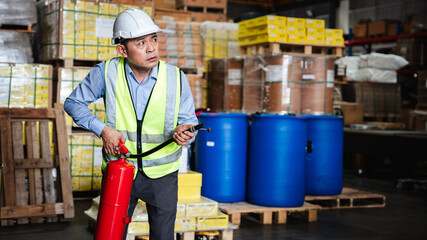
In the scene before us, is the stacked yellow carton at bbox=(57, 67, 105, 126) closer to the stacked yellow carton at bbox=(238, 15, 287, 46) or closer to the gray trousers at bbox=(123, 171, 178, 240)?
the stacked yellow carton at bbox=(238, 15, 287, 46)

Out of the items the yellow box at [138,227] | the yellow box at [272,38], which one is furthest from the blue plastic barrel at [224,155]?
the yellow box at [272,38]

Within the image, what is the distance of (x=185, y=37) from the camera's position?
26.7 feet

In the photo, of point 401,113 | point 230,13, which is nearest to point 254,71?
point 401,113

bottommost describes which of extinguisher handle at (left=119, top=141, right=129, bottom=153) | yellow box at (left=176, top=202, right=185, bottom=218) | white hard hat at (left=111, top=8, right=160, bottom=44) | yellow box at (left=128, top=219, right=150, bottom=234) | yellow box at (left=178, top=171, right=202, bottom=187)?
yellow box at (left=128, top=219, right=150, bottom=234)

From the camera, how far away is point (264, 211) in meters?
5.80

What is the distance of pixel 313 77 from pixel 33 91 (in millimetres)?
3685

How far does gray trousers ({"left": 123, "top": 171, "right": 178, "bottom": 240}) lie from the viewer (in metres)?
2.94

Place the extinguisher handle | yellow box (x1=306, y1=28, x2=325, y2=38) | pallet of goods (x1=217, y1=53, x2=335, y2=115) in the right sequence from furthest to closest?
1. yellow box (x1=306, y1=28, x2=325, y2=38)
2. pallet of goods (x1=217, y1=53, x2=335, y2=115)
3. the extinguisher handle

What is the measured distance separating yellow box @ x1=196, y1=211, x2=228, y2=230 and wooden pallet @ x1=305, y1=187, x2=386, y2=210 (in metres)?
1.81

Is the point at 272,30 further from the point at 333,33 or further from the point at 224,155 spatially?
the point at 224,155

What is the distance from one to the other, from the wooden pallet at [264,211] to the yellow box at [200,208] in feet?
2.28

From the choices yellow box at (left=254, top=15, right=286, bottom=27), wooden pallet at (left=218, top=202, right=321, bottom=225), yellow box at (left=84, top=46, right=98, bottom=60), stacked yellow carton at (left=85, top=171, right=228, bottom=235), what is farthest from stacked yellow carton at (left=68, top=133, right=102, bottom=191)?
yellow box at (left=254, top=15, right=286, bottom=27)

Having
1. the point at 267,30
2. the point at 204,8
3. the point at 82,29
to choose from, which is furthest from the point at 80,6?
the point at 204,8

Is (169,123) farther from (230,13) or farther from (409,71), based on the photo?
(230,13)
